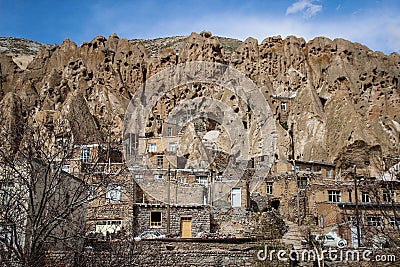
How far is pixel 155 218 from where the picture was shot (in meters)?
31.9

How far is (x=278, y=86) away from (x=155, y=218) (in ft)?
168

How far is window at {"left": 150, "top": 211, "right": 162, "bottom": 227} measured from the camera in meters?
31.7

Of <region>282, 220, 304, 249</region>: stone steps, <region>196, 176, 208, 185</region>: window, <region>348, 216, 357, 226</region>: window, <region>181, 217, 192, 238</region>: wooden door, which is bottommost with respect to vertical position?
<region>282, 220, 304, 249</region>: stone steps

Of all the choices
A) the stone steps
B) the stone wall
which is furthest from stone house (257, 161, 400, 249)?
the stone wall

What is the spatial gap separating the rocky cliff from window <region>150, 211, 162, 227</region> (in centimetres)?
2388

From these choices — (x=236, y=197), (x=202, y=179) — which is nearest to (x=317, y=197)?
(x=236, y=197)

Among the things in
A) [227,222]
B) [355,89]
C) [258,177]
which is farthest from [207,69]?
[227,222]

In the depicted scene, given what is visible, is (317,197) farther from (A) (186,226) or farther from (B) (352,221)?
(A) (186,226)

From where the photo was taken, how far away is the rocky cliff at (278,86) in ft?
Answer: 196

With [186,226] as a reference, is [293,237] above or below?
below

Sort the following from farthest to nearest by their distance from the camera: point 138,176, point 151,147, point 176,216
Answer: point 151,147
point 138,176
point 176,216

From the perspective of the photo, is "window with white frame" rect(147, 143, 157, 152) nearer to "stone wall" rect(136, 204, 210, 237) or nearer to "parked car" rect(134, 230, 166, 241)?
"stone wall" rect(136, 204, 210, 237)

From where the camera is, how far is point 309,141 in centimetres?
6125

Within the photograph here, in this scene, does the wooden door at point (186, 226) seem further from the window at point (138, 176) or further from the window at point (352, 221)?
the window at point (352, 221)
